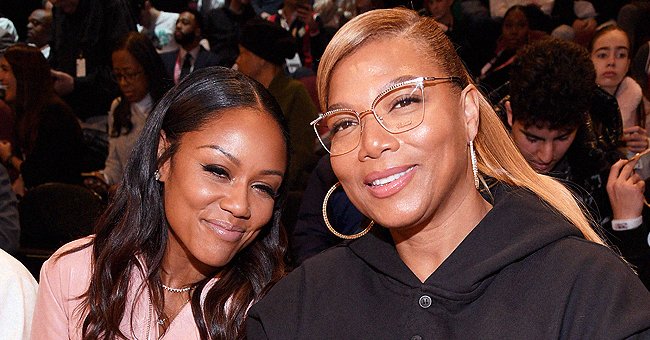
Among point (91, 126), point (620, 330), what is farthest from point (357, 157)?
point (91, 126)

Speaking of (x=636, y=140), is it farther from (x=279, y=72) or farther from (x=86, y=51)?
(x=86, y=51)

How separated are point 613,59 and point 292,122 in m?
1.89

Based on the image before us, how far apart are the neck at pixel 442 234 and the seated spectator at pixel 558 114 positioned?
1.46 metres

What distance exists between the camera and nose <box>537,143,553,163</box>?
3.56m

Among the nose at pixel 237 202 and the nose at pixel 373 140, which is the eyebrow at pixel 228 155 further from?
the nose at pixel 373 140

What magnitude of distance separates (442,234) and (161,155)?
1.09 meters

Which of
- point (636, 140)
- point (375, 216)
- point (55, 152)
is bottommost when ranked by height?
point (55, 152)

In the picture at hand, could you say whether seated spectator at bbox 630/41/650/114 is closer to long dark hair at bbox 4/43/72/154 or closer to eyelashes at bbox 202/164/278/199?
eyelashes at bbox 202/164/278/199

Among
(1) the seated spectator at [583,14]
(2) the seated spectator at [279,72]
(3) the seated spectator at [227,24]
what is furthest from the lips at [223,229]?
(1) the seated spectator at [583,14]

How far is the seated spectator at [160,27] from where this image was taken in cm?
785

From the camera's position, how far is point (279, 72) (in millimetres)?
5738

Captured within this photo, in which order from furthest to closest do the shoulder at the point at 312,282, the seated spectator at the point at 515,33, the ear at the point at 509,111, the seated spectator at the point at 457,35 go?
the seated spectator at the point at 457,35 < the seated spectator at the point at 515,33 < the ear at the point at 509,111 < the shoulder at the point at 312,282

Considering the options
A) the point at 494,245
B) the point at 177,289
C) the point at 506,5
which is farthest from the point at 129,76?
the point at 494,245

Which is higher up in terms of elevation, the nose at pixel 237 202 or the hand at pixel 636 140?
the nose at pixel 237 202
